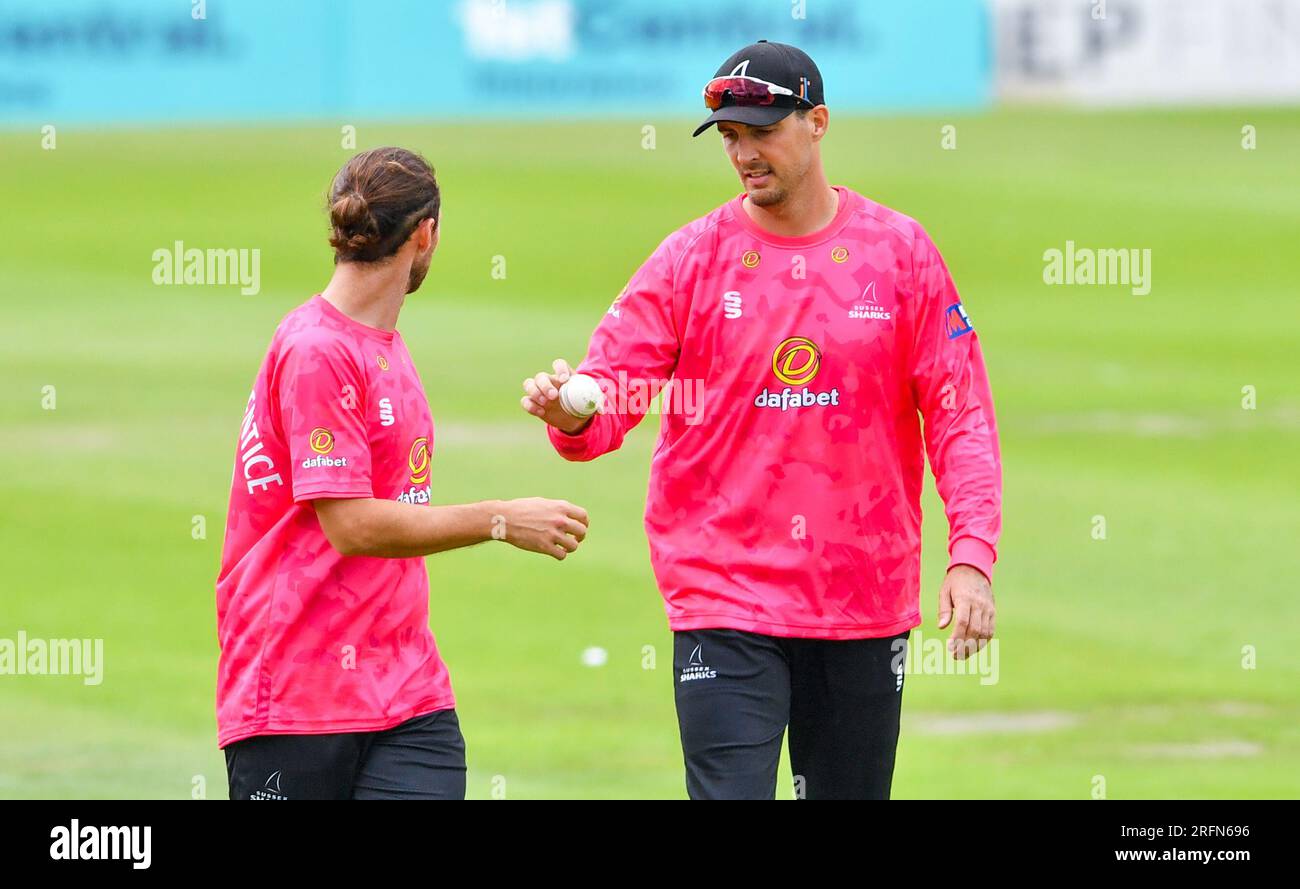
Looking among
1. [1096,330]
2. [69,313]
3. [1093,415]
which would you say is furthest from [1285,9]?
[69,313]

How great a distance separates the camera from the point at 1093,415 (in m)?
19.3

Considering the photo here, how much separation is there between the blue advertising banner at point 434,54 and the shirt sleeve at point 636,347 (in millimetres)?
23872

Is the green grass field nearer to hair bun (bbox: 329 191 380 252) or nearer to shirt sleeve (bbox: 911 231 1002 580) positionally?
shirt sleeve (bbox: 911 231 1002 580)

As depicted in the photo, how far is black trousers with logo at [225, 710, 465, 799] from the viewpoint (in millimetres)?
5496

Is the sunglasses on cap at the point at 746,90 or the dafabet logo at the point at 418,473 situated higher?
the sunglasses on cap at the point at 746,90

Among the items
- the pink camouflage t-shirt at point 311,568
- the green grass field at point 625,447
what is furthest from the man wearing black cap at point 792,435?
the green grass field at point 625,447

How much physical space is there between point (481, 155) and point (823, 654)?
30.2 meters

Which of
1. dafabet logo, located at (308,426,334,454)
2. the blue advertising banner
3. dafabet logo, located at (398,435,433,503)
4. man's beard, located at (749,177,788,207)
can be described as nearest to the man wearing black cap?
man's beard, located at (749,177,788,207)

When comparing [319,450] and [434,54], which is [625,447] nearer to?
[319,450]

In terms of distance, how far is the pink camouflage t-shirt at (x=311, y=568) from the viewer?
541 cm

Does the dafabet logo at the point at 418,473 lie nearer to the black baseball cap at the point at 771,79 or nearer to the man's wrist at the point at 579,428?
the man's wrist at the point at 579,428

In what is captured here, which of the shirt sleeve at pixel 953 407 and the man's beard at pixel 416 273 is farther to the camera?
the shirt sleeve at pixel 953 407

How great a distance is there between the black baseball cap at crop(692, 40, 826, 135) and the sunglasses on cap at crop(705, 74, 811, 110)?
1 centimetres

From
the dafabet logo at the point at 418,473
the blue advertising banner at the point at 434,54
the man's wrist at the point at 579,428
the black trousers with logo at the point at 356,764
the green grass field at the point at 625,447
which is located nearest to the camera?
the black trousers with logo at the point at 356,764
